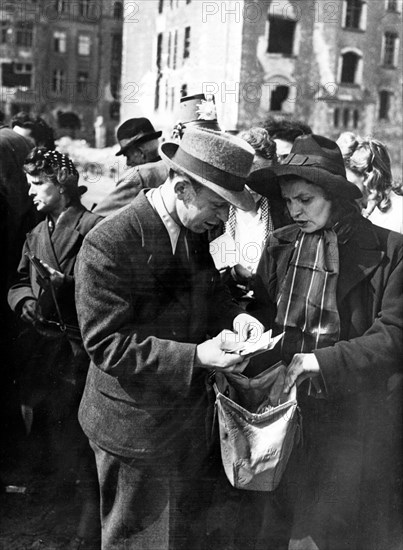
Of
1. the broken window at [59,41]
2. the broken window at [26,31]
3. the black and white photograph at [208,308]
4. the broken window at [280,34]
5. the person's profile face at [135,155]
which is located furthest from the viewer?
the broken window at [26,31]

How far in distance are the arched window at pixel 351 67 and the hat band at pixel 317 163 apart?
1515 mm

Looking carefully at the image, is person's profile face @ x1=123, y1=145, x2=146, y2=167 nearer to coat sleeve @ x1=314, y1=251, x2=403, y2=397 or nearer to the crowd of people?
the crowd of people

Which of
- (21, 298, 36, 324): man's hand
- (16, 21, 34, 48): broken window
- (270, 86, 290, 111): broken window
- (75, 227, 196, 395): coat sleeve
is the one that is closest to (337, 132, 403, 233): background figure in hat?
(270, 86, 290, 111): broken window

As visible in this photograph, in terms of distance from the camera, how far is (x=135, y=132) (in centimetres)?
347

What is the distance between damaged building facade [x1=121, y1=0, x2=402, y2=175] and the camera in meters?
3.04

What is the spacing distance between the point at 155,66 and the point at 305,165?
4.26 ft

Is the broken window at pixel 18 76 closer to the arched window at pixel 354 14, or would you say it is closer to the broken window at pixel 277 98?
the broken window at pixel 277 98

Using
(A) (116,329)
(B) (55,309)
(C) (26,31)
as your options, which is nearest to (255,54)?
(B) (55,309)

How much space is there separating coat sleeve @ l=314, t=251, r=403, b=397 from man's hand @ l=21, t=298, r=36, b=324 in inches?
52.5

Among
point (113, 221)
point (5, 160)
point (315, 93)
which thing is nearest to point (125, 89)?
point (5, 160)

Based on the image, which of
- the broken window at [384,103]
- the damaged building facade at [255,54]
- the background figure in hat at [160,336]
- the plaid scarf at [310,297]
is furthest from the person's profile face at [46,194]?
the broken window at [384,103]

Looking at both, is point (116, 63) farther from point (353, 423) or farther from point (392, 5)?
point (353, 423)

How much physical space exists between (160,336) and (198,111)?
1.02 m

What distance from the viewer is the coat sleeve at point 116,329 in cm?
200
